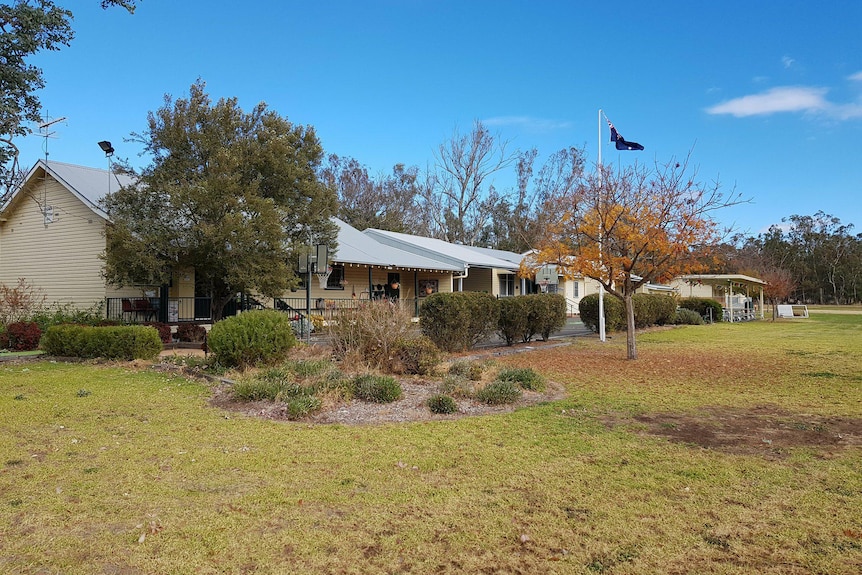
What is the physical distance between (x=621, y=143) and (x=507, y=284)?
15922mm

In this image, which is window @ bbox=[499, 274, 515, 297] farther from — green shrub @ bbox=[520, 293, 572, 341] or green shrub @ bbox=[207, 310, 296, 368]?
green shrub @ bbox=[207, 310, 296, 368]

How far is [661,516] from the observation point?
3.88 meters

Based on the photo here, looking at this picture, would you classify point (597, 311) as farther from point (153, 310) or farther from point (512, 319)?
point (153, 310)

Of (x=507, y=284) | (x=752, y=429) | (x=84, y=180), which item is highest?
(x=84, y=180)

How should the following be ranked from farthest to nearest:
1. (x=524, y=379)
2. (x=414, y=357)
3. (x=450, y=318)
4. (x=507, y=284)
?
(x=507, y=284)
(x=450, y=318)
(x=414, y=357)
(x=524, y=379)

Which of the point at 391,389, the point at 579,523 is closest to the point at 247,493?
the point at 579,523

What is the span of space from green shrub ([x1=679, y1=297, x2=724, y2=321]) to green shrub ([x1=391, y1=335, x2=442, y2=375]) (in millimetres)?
26571

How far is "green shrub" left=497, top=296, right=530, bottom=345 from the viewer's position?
52.1 ft

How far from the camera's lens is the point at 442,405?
730 cm

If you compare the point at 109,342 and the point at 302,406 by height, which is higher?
the point at 109,342

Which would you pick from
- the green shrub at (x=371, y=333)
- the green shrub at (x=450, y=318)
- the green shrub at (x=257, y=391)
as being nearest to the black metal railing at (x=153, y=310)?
the green shrub at (x=450, y=318)

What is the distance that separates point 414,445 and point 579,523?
228 centimetres

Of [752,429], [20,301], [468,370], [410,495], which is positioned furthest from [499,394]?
[20,301]

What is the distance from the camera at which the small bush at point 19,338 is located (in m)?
13.8
